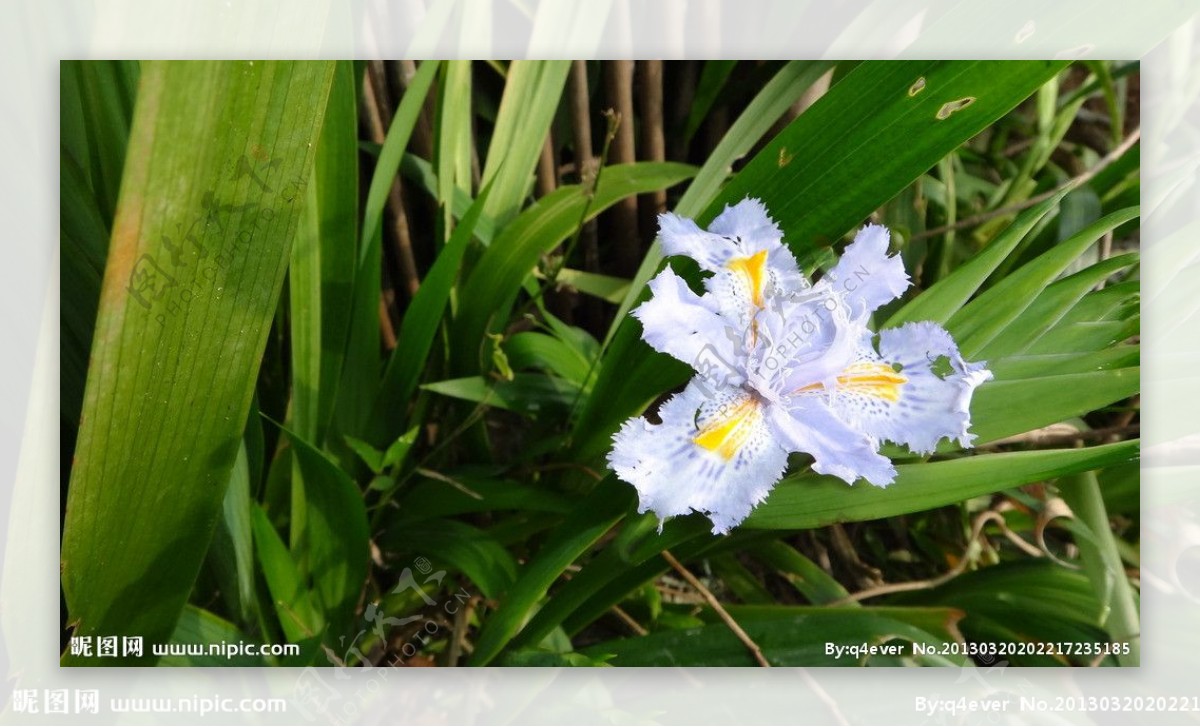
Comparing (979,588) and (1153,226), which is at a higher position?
(1153,226)

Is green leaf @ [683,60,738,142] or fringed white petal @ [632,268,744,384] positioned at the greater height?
green leaf @ [683,60,738,142]

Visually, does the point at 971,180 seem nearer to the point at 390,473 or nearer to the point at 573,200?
the point at 573,200

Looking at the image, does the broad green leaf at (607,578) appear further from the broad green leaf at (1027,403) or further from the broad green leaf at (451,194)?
the broad green leaf at (451,194)

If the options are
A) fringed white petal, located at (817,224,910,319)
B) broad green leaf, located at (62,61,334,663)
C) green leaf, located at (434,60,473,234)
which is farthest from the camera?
green leaf, located at (434,60,473,234)

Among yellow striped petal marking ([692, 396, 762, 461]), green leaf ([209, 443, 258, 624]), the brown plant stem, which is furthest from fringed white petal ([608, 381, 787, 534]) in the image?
green leaf ([209, 443, 258, 624])

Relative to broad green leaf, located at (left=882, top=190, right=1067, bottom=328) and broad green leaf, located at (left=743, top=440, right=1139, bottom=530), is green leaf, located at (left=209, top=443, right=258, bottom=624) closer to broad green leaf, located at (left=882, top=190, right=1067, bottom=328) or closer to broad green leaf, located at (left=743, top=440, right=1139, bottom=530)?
broad green leaf, located at (left=743, top=440, right=1139, bottom=530)

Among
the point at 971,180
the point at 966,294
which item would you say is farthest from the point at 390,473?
the point at 971,180
